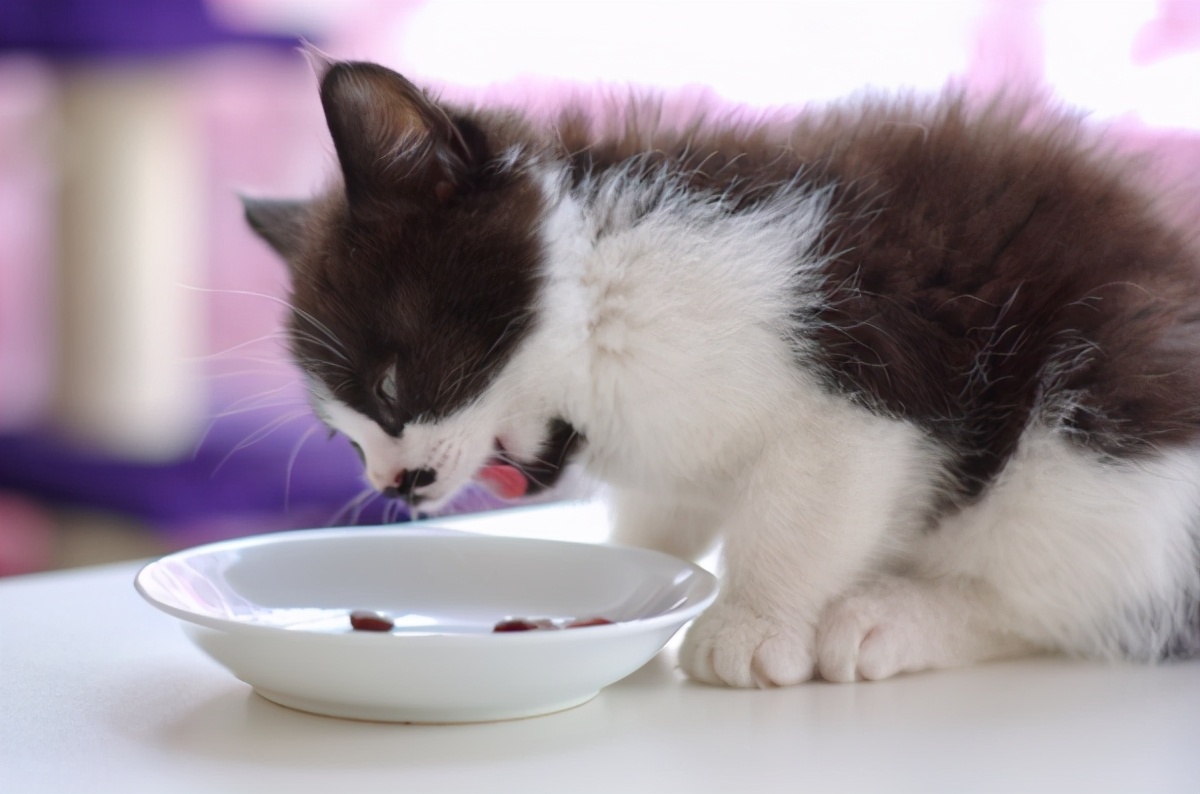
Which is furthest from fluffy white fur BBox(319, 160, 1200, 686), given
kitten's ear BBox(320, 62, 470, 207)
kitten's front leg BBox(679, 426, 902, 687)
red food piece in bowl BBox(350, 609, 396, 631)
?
red food piece in bowl BBox(350, 609, 396, 631)

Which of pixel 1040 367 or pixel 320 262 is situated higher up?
pixel 1040 367

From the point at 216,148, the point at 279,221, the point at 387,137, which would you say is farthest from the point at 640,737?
the point at 216,148

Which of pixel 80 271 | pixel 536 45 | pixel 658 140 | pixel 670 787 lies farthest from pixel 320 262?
pixel 80 271

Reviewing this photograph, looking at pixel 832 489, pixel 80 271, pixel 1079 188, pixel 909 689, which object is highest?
pixel 1079 188

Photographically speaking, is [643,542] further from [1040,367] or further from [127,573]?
[127,573]

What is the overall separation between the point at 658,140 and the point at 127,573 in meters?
0.83

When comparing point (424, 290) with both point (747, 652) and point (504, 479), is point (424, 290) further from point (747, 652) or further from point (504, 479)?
point (747, 652)

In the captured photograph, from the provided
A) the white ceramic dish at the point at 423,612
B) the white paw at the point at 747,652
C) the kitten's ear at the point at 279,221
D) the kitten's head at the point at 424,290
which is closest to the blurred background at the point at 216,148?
the kitten's ear at the point at 279,221

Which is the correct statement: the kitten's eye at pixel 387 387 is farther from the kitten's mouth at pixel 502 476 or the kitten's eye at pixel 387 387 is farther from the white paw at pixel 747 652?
the white paw at pixel 747 652

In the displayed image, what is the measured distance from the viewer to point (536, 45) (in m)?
2.12

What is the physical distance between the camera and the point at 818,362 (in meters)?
1.12

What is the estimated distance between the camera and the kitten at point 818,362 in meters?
1.11

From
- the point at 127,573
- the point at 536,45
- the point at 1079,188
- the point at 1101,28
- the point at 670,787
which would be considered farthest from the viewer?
the point at 1101,28

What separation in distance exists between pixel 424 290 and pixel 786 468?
37cm
